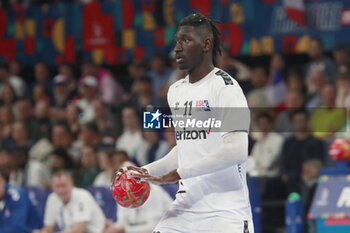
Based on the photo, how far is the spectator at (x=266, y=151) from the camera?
37.0 feet

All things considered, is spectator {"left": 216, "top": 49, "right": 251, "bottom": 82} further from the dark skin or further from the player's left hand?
the player's left hand

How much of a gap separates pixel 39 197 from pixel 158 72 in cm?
393

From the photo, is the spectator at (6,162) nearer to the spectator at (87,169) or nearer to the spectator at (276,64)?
the spectator at (87,169)

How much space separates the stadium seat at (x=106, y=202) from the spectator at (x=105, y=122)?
2.93m

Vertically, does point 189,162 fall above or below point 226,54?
below

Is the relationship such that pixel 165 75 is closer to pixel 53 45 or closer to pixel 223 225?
pixel 53 45

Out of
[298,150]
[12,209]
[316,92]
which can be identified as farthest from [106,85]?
[12,209]

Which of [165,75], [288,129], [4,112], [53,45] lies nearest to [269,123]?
[288,129]

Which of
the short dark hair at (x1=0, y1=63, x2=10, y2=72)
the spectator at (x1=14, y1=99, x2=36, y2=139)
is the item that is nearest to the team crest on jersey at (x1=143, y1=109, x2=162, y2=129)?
the spectator at (x1=14, y1=99, x2=36, y2=139)

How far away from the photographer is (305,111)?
12.0 metres

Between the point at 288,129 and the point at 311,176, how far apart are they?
1.64 meters

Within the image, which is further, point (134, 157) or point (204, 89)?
point (134, 157)

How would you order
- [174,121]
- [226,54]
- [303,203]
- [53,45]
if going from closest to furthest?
[174,121], [303,203], [226,54], [53,45]

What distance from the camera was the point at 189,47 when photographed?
535cm
